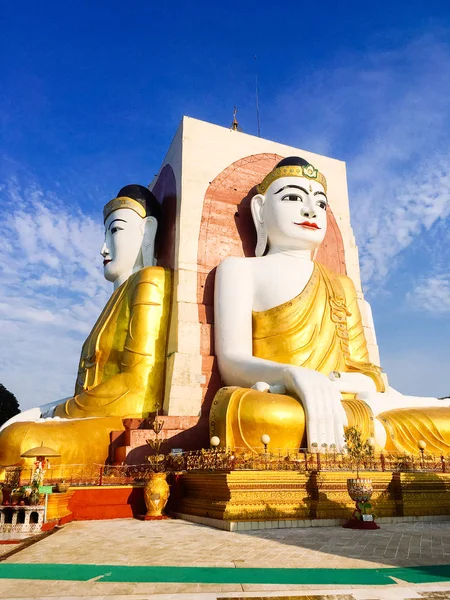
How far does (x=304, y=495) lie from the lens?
6.25m

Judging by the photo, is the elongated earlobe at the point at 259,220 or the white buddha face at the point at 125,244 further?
the white buddha face at the point at 125,244

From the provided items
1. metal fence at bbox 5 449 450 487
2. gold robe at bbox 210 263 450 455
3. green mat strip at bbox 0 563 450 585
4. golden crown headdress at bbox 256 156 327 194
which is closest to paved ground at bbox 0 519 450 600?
green mat strip at bbox 0 563 450 585

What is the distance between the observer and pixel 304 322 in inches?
399

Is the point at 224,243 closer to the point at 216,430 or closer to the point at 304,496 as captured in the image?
the point at 216,430

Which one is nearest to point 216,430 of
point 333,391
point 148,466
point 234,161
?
point 148,466

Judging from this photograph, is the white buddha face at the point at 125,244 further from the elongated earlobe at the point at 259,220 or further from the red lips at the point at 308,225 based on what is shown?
the red lips at the point at 308,225

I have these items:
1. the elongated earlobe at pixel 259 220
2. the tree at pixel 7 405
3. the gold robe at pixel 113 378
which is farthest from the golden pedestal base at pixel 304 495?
the tree at pixel 7 405

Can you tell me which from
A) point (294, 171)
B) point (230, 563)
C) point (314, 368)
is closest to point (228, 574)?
point (230, 563)

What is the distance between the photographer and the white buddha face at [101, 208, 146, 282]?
469 inches

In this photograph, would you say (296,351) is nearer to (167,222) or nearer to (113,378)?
(113,378)

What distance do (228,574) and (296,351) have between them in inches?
259

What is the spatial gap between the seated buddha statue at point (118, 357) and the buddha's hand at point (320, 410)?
3.11 metres

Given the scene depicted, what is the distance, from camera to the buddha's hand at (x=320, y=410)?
776cm

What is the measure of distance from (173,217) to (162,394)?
4.11 meters
